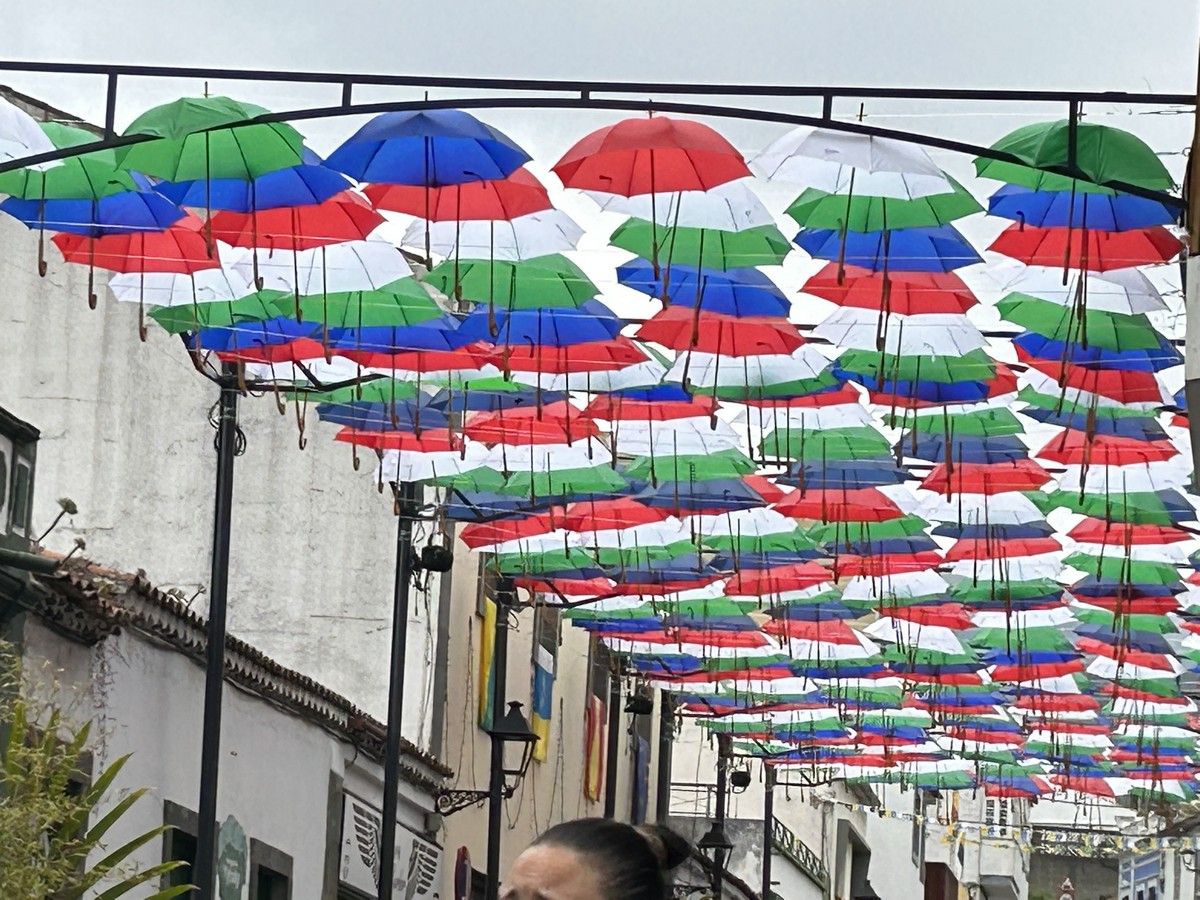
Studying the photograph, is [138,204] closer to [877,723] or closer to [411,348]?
[411,348]

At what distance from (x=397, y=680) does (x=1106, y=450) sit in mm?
6981

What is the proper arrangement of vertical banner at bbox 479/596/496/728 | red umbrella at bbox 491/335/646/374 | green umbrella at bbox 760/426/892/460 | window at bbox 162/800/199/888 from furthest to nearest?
vertical banner at bbox 479/596/496/728, green umbrella at bbox 760/426/892/460, window at bbox 162/800/199/888, red umbrella at bbox 491/335/646/374

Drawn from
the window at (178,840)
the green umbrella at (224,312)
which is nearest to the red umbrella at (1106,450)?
the green umbrella at (224,312)

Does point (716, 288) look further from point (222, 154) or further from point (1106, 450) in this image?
point (1106, 450)

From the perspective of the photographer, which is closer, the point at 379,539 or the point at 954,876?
the point at 379,539

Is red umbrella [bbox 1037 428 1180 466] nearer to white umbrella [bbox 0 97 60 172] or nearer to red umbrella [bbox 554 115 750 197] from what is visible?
red umbrella [bbox 554 115 750 197]

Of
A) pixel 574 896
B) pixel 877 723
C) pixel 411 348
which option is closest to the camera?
pixel 574 896

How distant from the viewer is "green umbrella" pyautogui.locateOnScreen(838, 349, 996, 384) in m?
17.3

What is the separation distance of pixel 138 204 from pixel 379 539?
13.4 m

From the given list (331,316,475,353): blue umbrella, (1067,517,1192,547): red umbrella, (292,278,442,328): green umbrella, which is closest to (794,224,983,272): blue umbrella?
(292,278,442,328): green umbrella

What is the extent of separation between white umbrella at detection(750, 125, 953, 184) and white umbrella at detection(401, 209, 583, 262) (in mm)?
1573

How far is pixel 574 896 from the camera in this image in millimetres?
3826

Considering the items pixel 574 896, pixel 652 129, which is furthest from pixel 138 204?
pixel 574 896

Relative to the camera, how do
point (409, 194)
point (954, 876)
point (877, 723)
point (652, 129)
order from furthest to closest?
point (954, 876)
point (877, 723)
point (409, 194)
point (652, 129)
